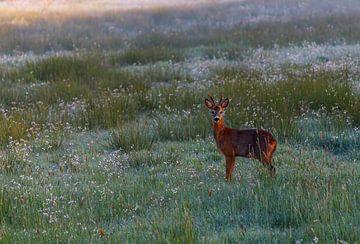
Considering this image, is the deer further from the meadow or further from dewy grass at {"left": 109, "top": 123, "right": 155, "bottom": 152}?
dewy grass at {"left": 109, "top": 123, "right": 155, "bottom": 152}

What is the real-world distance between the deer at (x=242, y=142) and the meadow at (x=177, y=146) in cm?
15

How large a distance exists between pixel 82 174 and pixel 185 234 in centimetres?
247

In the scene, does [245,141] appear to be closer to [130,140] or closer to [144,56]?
[130,140]

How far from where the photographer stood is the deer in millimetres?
6202

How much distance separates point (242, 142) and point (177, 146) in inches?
77.6

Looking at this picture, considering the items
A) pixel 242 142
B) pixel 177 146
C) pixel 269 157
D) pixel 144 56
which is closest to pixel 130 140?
pixel 177 146

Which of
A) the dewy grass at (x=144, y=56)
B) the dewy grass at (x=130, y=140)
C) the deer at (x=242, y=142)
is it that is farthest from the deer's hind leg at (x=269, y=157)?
the dewy grass at (x=144, y=56)

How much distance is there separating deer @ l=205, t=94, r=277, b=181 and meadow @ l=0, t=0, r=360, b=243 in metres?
0.15

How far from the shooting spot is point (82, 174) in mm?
7051

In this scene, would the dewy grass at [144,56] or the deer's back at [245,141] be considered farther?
the dewy grass at [144,56]

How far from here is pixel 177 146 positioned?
26.9 feet

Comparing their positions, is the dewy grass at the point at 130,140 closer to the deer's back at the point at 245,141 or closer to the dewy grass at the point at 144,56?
the deer's back at the point at 245,141

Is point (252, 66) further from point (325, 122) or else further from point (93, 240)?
point (93, 240)

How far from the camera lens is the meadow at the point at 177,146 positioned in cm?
529
